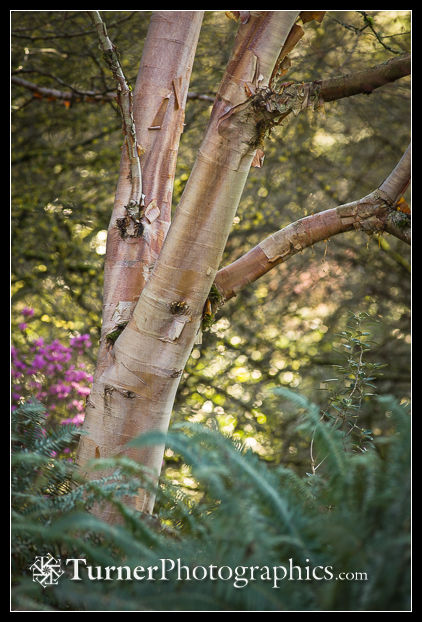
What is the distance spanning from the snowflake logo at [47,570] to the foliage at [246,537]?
0.01m

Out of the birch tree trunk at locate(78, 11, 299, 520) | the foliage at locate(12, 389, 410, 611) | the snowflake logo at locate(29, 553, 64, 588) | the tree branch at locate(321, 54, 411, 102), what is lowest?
the snowflake logo at locate(29, 553, 64, 588)

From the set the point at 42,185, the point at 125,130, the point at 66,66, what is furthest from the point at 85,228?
the point at 125,130

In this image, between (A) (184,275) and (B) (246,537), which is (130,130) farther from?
(B) (246,537)

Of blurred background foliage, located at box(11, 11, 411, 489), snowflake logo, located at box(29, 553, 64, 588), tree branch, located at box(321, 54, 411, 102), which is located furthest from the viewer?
blurred background foliage, located at box(11, 11, 411, 489)

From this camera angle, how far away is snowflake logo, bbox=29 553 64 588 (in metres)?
0.92

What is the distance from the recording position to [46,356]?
272 cm

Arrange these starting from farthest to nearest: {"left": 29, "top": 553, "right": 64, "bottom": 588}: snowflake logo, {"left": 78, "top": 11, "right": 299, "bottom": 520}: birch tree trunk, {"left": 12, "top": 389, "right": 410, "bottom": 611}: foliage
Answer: {"left": 78, "top": 11, "right": 299, "bottom": 520}: birch tree trunk < {"left": 29, "top": 553, "right": 64, "bottom": 588}: snowflake logo < {"left": 12, "top": 389, "right": 410, "bottom": 611}: foliage

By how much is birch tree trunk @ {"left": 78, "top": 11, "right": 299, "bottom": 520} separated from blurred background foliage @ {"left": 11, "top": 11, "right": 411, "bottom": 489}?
6.33 feet

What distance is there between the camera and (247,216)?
334cm

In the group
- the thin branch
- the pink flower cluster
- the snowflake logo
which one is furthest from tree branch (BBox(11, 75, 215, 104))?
the snowflake logo

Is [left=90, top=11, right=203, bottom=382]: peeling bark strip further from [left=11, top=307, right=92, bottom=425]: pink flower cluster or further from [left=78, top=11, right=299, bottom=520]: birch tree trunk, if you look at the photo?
[left=11, top=307, right=92, bottom=425]: pink flower cluster

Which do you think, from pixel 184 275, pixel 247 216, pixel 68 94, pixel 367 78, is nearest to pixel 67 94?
pixel 68 94
